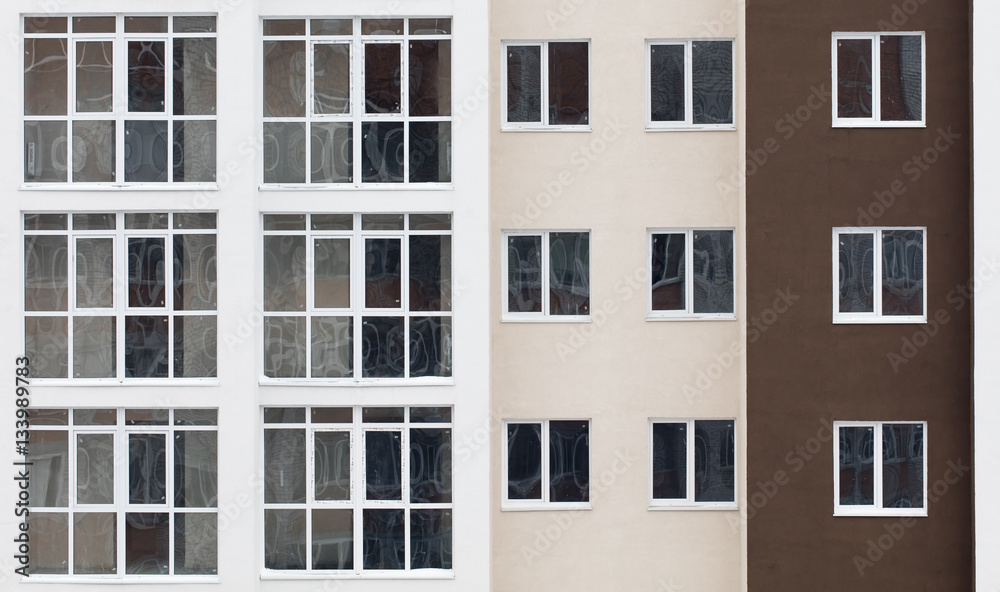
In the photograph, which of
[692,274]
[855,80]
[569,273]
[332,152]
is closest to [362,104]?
[332,152]

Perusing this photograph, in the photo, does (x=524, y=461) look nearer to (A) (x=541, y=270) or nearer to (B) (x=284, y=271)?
(A) (x=541, y=270)

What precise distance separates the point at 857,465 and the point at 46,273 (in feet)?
39.8

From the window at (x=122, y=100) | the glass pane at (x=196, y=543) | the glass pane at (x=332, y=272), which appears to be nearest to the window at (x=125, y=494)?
the glass pane at (x=196, y=543)

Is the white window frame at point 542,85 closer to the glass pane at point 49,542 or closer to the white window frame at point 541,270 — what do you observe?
the white window frame at point 541,270

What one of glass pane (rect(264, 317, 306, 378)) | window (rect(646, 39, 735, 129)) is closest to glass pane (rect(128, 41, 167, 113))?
glass pane (rect(264, 317, 306, 378))

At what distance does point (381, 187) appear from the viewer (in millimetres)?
11680

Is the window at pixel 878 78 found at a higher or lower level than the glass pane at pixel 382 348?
higher

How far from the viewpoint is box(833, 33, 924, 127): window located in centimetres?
1180

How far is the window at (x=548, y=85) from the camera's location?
12484mm

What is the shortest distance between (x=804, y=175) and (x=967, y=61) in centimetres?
285

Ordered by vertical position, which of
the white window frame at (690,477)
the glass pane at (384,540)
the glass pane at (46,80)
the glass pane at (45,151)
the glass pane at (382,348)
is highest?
the glass pane at (46,80)

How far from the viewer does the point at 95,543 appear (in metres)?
11.6

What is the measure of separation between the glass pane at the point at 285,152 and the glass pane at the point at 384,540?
5.06 meters

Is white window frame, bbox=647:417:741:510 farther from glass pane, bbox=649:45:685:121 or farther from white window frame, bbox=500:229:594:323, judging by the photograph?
glass pane, bbox=649:45:685:121
